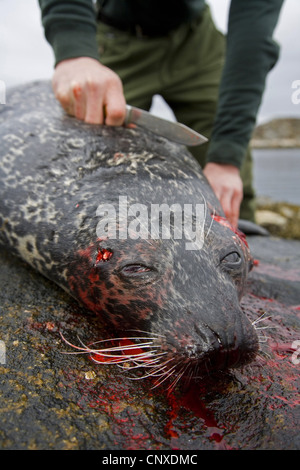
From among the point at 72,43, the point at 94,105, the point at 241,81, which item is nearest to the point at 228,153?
the point at 241,81

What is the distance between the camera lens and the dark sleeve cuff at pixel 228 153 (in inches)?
163

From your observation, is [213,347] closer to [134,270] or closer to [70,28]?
[134,270]

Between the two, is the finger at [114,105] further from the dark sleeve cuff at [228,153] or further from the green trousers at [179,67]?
the green trousers at [179,67]

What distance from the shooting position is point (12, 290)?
279cm

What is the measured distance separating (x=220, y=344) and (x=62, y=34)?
10.3 feet

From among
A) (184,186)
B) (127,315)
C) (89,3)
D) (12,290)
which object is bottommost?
(12,290)

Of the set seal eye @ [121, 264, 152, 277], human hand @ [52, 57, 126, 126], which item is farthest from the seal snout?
human hand @ [52, 57, 126, 126]

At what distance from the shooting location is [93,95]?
10.6 feet

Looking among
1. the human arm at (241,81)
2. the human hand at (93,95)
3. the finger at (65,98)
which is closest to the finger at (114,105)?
the human hand at (93,95)

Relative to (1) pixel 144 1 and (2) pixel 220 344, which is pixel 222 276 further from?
(1) pixel 144 1

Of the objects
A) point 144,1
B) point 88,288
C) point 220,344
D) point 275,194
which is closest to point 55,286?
point 88,288

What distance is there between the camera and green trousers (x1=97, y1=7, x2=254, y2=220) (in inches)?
218

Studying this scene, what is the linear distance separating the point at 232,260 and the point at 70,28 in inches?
108

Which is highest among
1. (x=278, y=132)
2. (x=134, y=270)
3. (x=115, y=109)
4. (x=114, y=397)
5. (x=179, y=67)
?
(x=179, y=67)
